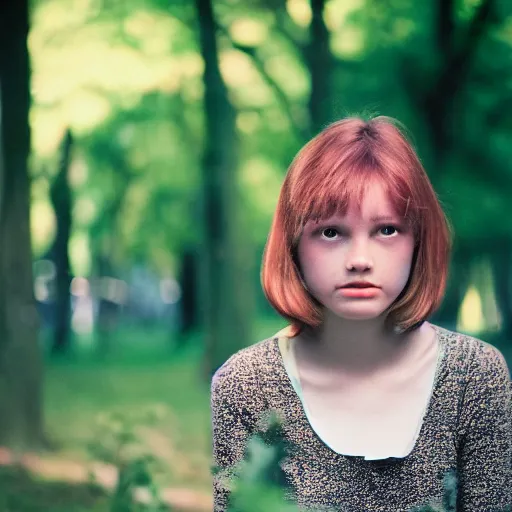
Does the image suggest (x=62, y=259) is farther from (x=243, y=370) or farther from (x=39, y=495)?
(x=243, y=370)

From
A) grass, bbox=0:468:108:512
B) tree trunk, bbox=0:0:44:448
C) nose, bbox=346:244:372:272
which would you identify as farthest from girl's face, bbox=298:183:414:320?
tree trunk, bbox=0:0:44:448

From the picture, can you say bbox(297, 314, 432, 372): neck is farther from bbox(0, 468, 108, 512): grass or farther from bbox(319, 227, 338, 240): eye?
bbox(0, 468, 108, 512): grass

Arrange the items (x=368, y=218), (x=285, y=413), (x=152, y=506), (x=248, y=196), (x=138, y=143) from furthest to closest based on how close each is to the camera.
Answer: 1. (x=138, y=143)
2. (x=248, y=196)
3. (x=152, y=506)
4. (x=285, y=413)
5. (x=368, y=218)

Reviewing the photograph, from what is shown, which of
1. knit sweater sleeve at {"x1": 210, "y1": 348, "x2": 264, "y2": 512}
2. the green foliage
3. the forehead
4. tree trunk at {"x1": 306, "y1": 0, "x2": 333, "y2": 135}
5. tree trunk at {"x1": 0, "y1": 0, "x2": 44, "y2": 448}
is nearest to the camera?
the forehead

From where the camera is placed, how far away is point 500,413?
1.39 m

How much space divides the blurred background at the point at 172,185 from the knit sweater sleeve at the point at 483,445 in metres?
0.91

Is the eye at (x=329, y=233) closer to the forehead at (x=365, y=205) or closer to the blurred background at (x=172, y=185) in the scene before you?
the forehead at (x=365, y=205)

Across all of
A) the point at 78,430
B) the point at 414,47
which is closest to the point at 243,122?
the point at 414,47

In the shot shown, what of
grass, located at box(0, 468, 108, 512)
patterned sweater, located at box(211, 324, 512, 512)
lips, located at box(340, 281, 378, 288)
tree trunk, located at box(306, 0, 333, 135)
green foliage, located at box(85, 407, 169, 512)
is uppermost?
tree trunk, located at box(306, 0, 333, 135)

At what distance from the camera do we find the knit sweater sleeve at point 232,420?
1.43 m

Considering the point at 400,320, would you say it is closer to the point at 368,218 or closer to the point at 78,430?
the point at 368,218

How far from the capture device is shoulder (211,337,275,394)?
4.77 feet

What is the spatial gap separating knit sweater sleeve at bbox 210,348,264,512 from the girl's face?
24 cm

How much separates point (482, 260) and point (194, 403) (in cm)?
108
